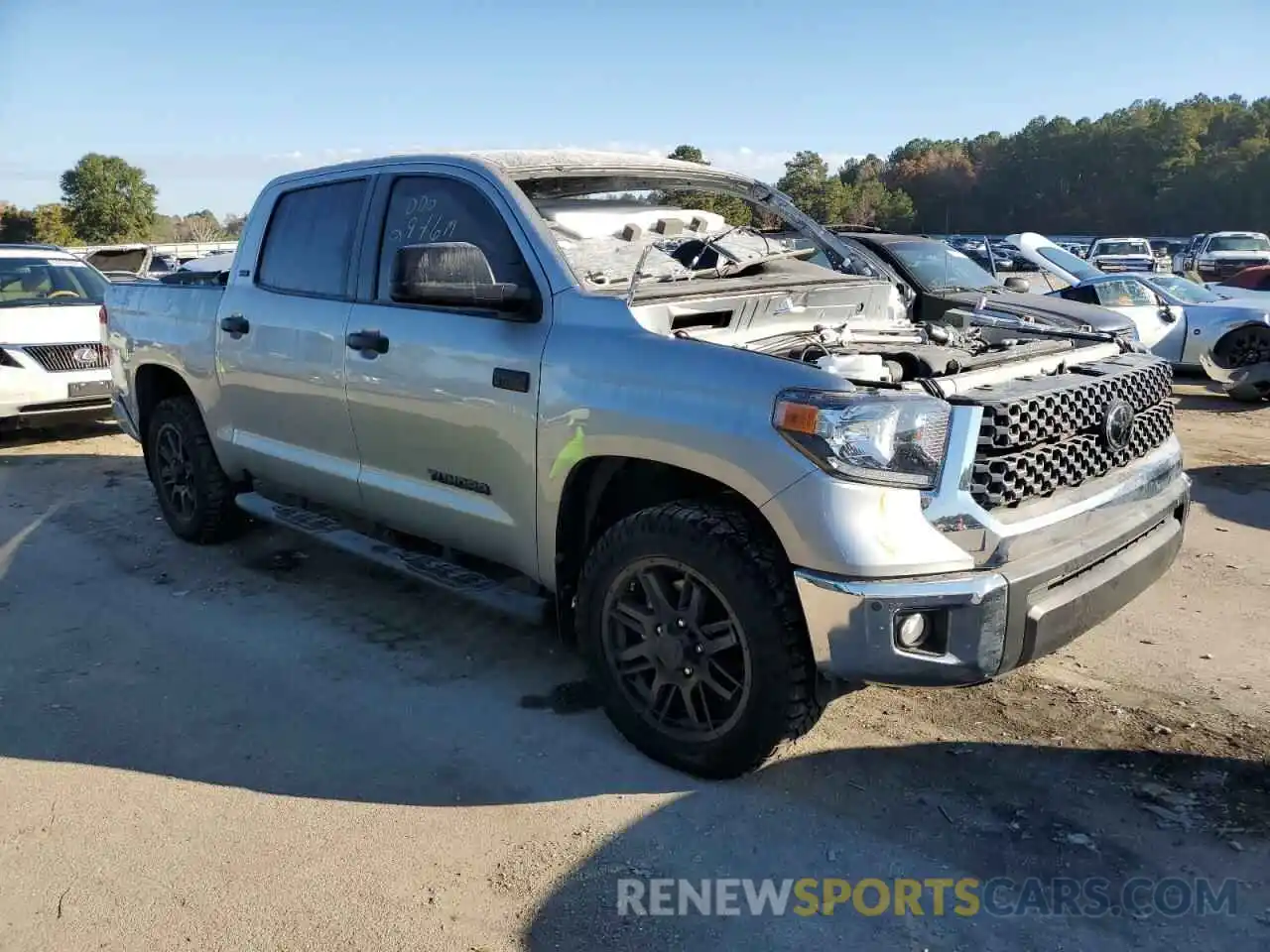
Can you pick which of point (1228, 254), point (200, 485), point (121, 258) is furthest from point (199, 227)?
point (200, 485)

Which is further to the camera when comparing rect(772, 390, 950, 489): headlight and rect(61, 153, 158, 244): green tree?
rect(61, 153, 158, 244): green tree

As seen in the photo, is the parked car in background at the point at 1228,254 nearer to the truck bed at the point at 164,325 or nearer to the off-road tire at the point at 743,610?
the truck bed at the point at 164,325

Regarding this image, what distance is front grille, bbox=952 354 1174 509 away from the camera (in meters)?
2.95

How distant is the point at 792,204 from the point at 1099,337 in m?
1.78

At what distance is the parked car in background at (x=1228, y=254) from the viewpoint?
84.6 feet

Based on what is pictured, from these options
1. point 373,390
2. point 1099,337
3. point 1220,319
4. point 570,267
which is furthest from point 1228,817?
point 1220,319

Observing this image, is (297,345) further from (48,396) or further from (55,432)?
(55,432)

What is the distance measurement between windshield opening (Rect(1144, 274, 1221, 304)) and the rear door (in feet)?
34.9

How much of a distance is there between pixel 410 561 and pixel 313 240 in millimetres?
1590

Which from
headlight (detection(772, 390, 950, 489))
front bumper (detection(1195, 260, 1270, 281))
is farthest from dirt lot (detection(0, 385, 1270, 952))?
front bumper (detection(1195, 260, 1270, 281))

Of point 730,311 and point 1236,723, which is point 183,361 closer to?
point 730,311

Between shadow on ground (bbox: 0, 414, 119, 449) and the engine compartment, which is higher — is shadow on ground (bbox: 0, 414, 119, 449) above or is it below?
below

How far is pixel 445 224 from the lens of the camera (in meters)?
4.06

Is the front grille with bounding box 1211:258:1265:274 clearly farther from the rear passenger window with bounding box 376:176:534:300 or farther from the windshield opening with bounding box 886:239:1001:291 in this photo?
the rear passenger window with bounding box 376:176:534:300
